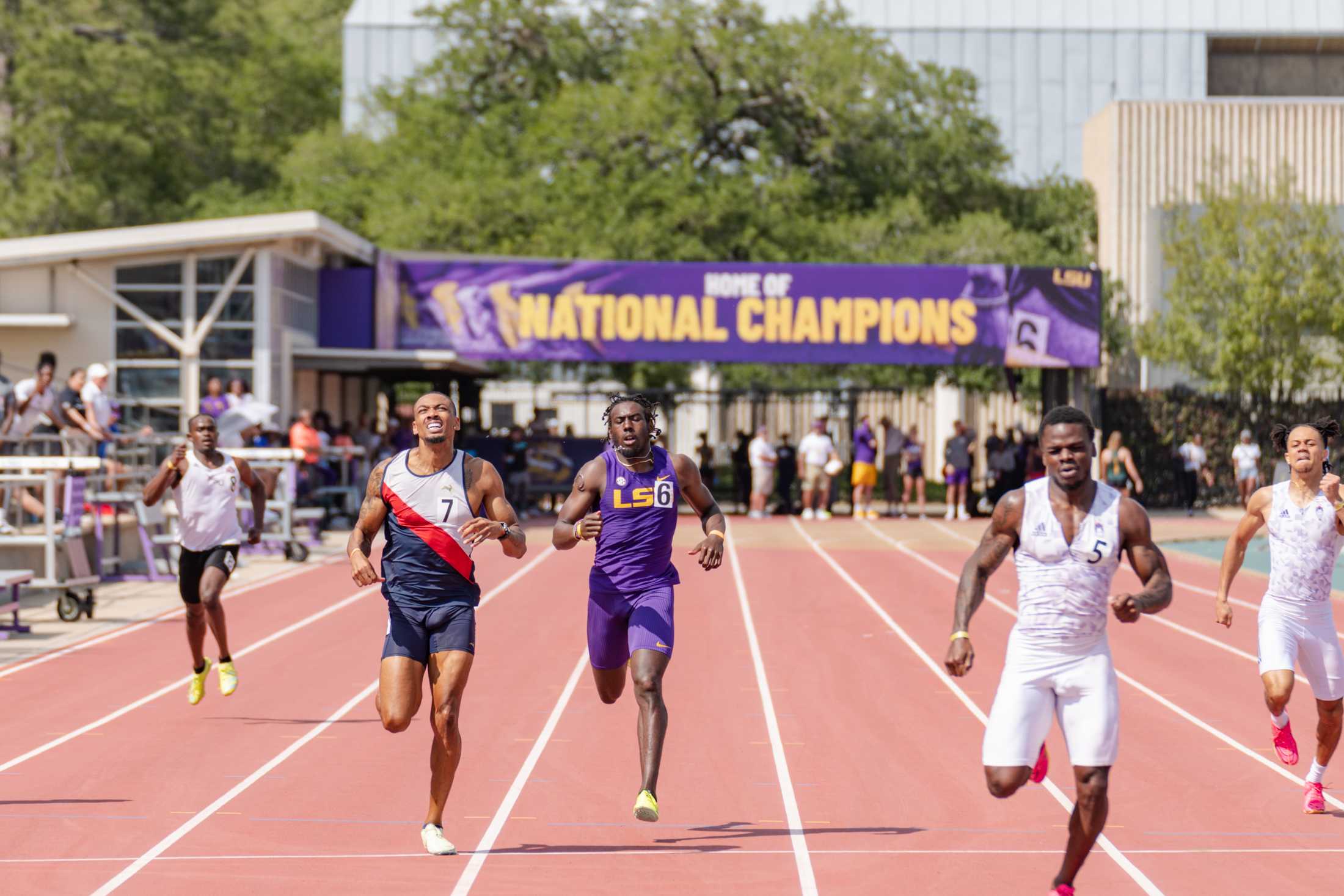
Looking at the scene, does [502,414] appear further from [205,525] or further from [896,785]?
[896,785]

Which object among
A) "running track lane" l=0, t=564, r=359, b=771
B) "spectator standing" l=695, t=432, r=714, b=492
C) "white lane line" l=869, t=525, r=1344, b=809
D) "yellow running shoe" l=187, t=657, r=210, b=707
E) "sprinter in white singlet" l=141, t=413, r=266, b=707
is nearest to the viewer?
"white lane line" l=869, t=525, r=1344, b=809

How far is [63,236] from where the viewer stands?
1071 inches

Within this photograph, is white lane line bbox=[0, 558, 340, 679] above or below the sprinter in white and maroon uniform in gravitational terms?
below

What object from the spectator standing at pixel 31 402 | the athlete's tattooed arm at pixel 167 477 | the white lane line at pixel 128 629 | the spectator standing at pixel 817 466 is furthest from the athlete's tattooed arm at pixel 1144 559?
the spectator standing at pixel 817 466

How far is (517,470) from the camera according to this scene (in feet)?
108

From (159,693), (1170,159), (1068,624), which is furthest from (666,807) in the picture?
(1170,159)

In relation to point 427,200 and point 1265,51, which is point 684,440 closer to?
point 427,200

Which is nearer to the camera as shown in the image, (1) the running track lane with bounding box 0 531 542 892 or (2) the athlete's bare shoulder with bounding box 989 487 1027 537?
(2) the athlete's bare shoulder with bounding box 989 487 1027 537

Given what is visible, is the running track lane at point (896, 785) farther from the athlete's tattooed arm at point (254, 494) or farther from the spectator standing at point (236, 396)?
the spectator standing at point (236, 396)

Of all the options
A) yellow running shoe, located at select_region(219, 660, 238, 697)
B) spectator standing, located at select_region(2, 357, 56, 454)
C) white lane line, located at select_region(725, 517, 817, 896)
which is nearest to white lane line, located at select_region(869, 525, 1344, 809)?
white lane line, located at select_region(725, 517, 817, 896)

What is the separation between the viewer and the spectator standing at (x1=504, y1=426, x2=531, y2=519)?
3275cm

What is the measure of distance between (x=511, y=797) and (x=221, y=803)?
1.35m

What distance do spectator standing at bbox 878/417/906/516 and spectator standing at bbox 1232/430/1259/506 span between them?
6.67 m

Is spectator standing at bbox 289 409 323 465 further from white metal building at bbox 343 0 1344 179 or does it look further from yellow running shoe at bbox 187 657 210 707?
white metal building at bbox 343 0 1344 179
